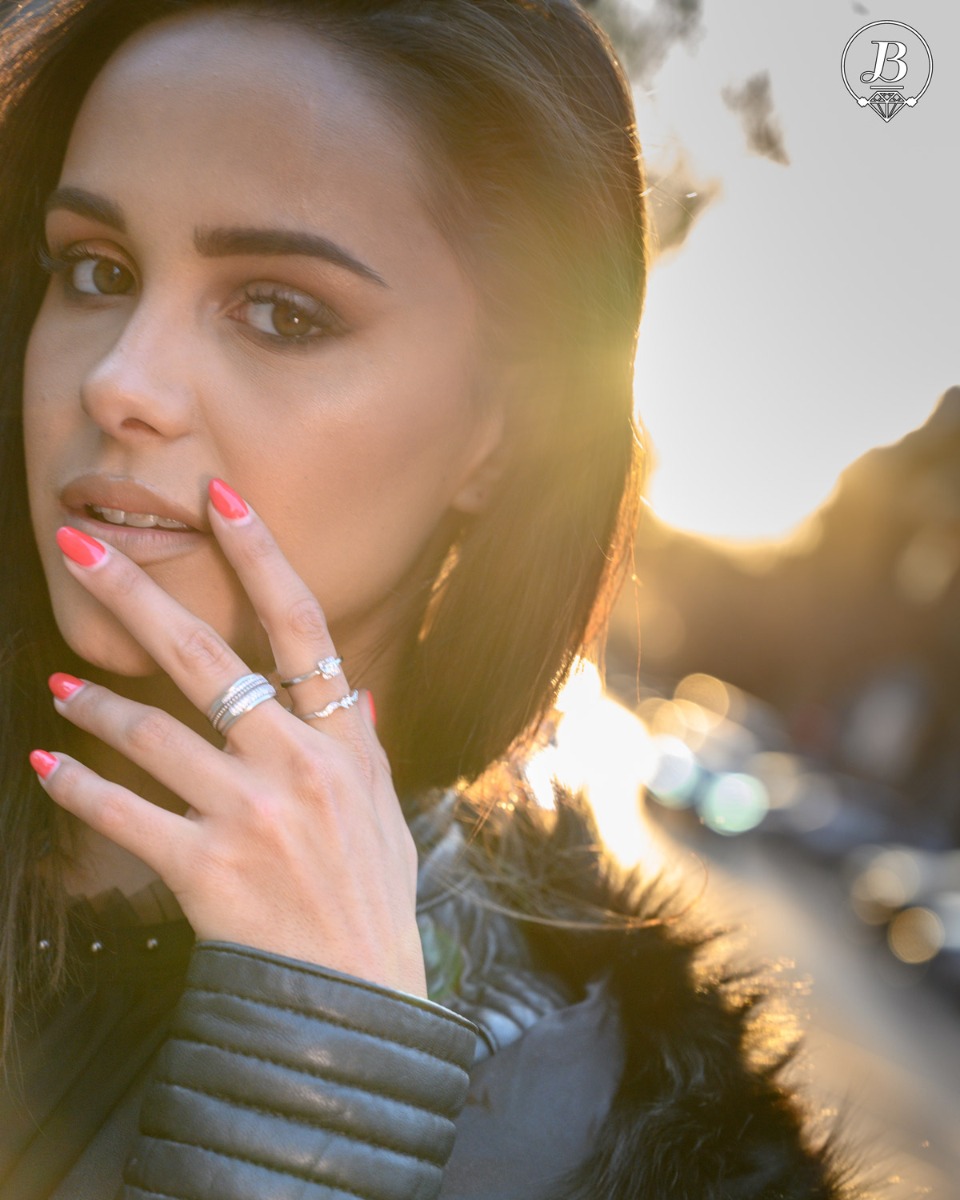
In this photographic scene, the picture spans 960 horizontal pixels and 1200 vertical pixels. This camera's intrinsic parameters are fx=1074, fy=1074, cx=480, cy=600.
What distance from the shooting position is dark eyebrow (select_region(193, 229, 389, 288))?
170cm

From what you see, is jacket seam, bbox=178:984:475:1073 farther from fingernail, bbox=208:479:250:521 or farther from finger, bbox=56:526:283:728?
fingernail, bbox=208:479:250:521

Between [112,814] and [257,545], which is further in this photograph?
[257,545]

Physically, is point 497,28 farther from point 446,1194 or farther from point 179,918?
point 446,1194

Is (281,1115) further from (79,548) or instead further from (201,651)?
(79,548)

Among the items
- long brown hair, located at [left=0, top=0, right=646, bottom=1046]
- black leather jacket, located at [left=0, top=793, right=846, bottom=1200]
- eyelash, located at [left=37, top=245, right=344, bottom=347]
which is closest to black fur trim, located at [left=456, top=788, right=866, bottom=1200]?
black leather jacket, located at [left=0, top=793, right=846, bottom=1200]

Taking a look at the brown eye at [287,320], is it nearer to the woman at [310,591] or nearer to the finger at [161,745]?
the woman at [310,591]

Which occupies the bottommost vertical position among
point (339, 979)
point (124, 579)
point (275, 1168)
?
point (275, 1168)

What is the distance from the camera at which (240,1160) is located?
4.35ft

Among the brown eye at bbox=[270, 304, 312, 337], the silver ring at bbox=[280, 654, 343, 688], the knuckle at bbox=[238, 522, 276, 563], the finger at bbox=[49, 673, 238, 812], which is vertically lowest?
the finger at bbox=[49, 673, 238, 812]

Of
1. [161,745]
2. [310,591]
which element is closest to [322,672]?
[310,591]

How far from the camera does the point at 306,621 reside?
169cm

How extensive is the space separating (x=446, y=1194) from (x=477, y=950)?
487 mm

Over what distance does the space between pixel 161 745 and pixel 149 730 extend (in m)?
0.04

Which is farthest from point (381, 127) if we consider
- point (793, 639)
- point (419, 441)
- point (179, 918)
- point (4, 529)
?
point (793, 639)
